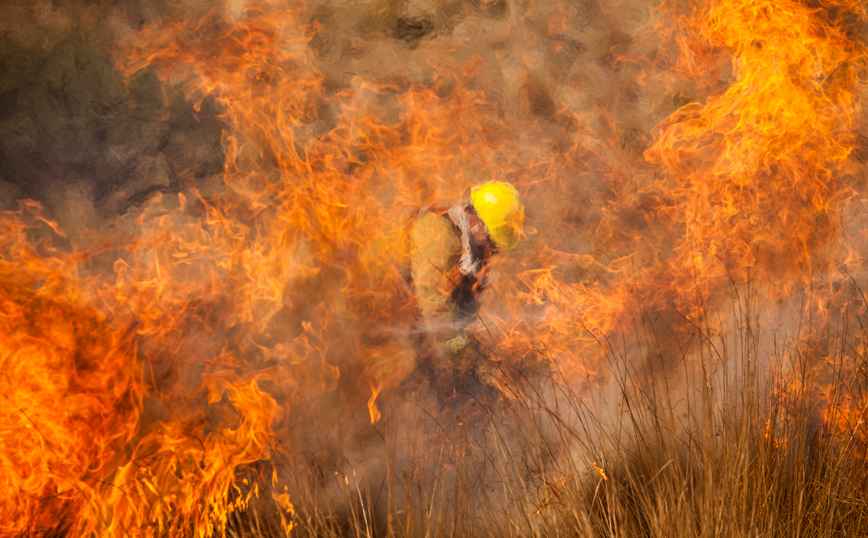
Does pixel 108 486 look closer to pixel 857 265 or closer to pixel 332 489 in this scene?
pixel 332 489

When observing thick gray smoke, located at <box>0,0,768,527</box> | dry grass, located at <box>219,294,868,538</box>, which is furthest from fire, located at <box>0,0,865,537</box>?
dry grass, located at <box>219,294,868,538</box>

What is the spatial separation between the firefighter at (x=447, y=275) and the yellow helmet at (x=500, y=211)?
0.04m

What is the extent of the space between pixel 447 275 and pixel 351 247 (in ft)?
1.92

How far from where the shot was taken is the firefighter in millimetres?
2938

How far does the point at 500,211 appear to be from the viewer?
3.04 meters

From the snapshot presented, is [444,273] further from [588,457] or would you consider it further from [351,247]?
[588,457]

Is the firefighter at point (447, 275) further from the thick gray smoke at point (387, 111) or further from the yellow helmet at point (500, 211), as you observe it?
the thick gray smoke at point (387, 111)

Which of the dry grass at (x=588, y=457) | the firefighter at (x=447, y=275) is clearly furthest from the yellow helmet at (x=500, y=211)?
the dry grass at (x=588, y=457)

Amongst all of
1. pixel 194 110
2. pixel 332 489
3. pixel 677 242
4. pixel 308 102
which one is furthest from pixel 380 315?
pixel 677 242

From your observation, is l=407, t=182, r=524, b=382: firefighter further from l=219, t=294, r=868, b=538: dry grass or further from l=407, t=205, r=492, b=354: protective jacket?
l=219, t=294, r=868, b=538: dry grass

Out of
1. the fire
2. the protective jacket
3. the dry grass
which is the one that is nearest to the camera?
the dry grass

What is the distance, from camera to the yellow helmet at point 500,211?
3.02 m

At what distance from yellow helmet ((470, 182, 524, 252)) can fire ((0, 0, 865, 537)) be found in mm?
86

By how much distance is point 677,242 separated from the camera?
3139 millimetres
